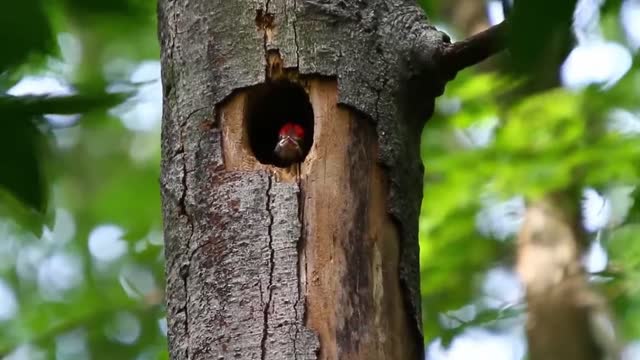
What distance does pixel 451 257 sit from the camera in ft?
15.6

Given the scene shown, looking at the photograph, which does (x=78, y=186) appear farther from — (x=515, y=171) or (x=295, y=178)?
(x=295, y=178)

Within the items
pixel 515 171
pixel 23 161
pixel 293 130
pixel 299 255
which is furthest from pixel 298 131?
pixel 515 171

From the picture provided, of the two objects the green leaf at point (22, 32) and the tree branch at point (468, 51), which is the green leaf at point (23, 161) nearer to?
the green leaf at point (22, 32)

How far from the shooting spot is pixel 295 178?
71.9 inches

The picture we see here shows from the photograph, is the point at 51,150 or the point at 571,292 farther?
the point at 571,292

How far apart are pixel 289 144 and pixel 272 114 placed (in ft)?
0.22

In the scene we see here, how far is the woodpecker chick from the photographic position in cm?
194

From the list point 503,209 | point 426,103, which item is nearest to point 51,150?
point 426,103

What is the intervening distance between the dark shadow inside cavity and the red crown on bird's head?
11 millimetres

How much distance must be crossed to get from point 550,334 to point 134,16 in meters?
4.57

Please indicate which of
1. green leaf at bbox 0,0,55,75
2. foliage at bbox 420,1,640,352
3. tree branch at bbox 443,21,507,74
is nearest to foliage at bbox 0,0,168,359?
green leaf at bbox 0,0,55,75

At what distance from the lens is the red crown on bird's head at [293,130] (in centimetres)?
203

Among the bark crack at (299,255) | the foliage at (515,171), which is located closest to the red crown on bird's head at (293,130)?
the bark crack at (299,255)

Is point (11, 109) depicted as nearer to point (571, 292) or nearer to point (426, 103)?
point (426, 103)
